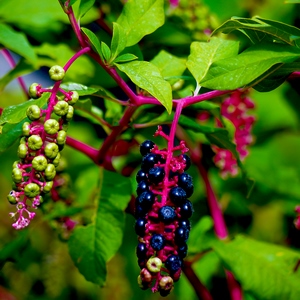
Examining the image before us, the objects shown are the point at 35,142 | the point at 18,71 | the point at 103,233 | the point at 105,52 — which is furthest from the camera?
the point at 18,71

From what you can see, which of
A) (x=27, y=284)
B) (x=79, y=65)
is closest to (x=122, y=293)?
(x=27, y=284)

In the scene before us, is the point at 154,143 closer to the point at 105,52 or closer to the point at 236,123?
the point at 105,52

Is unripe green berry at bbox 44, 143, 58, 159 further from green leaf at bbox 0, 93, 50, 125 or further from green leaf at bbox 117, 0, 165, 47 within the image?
green leaf at bbox 117, 0, 165, 47

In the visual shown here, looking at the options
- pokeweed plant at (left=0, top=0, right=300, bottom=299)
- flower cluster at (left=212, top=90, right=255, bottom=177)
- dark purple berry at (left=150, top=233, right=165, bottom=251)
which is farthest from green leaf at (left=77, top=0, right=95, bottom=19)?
flower cluster at (left=212, top=90, right=255, bottom=177)

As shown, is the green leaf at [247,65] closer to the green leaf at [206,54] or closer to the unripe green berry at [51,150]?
the green leaf at [206,54]

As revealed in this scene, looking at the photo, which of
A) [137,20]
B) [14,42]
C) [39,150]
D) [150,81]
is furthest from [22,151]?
[14,42]

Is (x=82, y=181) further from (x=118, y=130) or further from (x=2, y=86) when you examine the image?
(x=118, y=130)
